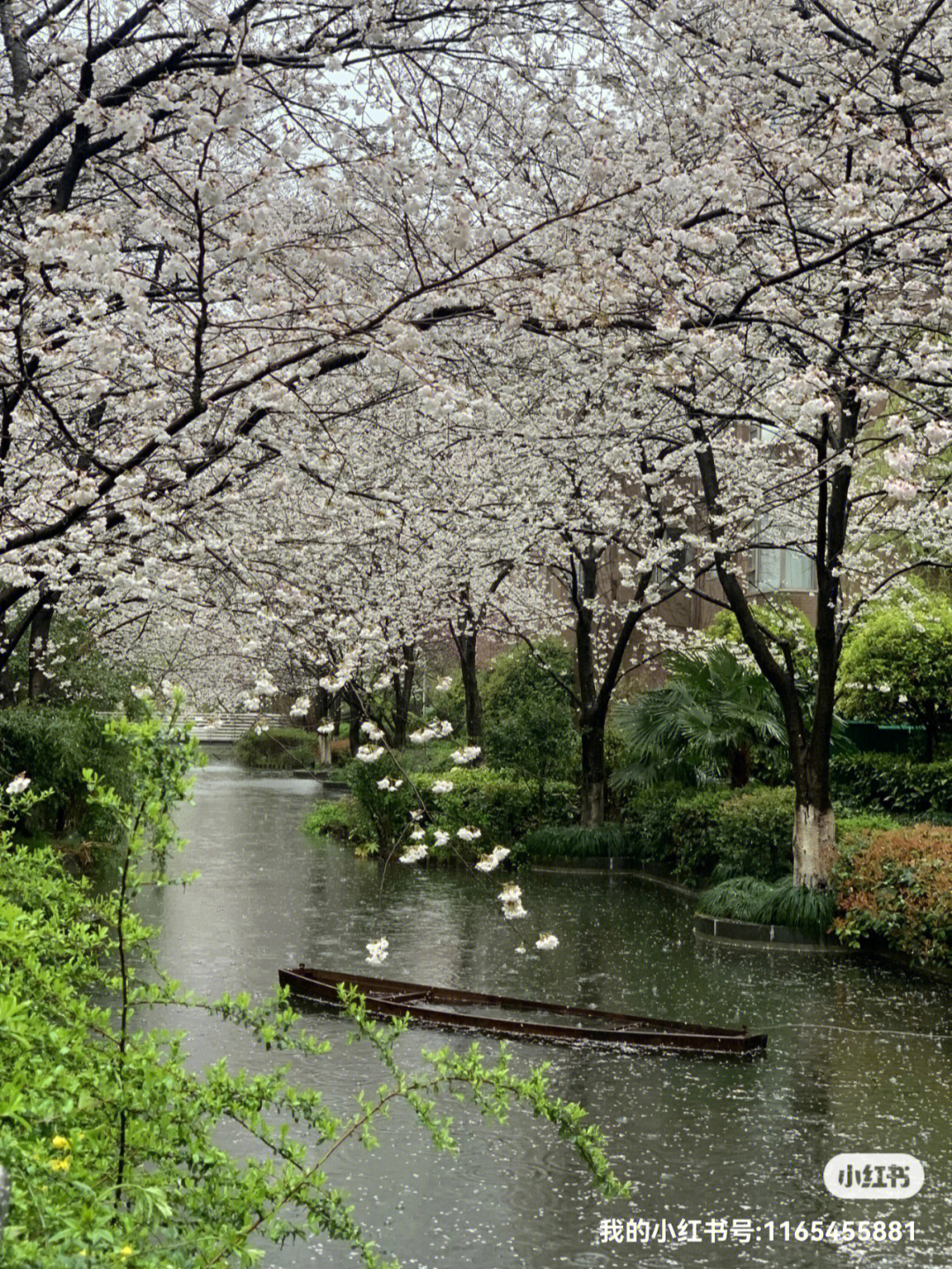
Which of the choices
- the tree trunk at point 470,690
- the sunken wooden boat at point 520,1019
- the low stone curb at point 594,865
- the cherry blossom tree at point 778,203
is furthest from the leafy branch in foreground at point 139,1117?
the tree trunk at point 470,690

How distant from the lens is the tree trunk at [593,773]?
18422mm

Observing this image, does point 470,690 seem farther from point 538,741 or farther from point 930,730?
point 930,730

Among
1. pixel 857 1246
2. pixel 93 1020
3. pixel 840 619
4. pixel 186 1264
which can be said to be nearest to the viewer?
pixel 186 1264

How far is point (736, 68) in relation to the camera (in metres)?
7.45

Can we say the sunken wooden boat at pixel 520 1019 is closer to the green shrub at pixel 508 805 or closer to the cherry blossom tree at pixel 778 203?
the cherry blossom tree at pixel 778 203

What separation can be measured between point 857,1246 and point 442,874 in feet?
43.4

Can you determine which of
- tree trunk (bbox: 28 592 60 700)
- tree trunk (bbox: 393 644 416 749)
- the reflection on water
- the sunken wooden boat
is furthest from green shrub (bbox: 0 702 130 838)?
tree trunk (bbox: 393 644 416 749)

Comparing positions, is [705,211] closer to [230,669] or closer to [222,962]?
[222,962]

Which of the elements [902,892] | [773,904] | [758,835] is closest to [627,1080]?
[902,892]

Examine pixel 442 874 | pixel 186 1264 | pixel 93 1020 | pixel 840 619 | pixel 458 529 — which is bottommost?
pixel 442 874

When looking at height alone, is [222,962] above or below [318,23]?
below

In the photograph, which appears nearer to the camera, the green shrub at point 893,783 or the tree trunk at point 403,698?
the green shrub at point 893,783

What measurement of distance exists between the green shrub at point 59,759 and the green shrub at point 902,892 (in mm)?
8350

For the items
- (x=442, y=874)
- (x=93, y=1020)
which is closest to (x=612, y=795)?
(x=442, y=874)
